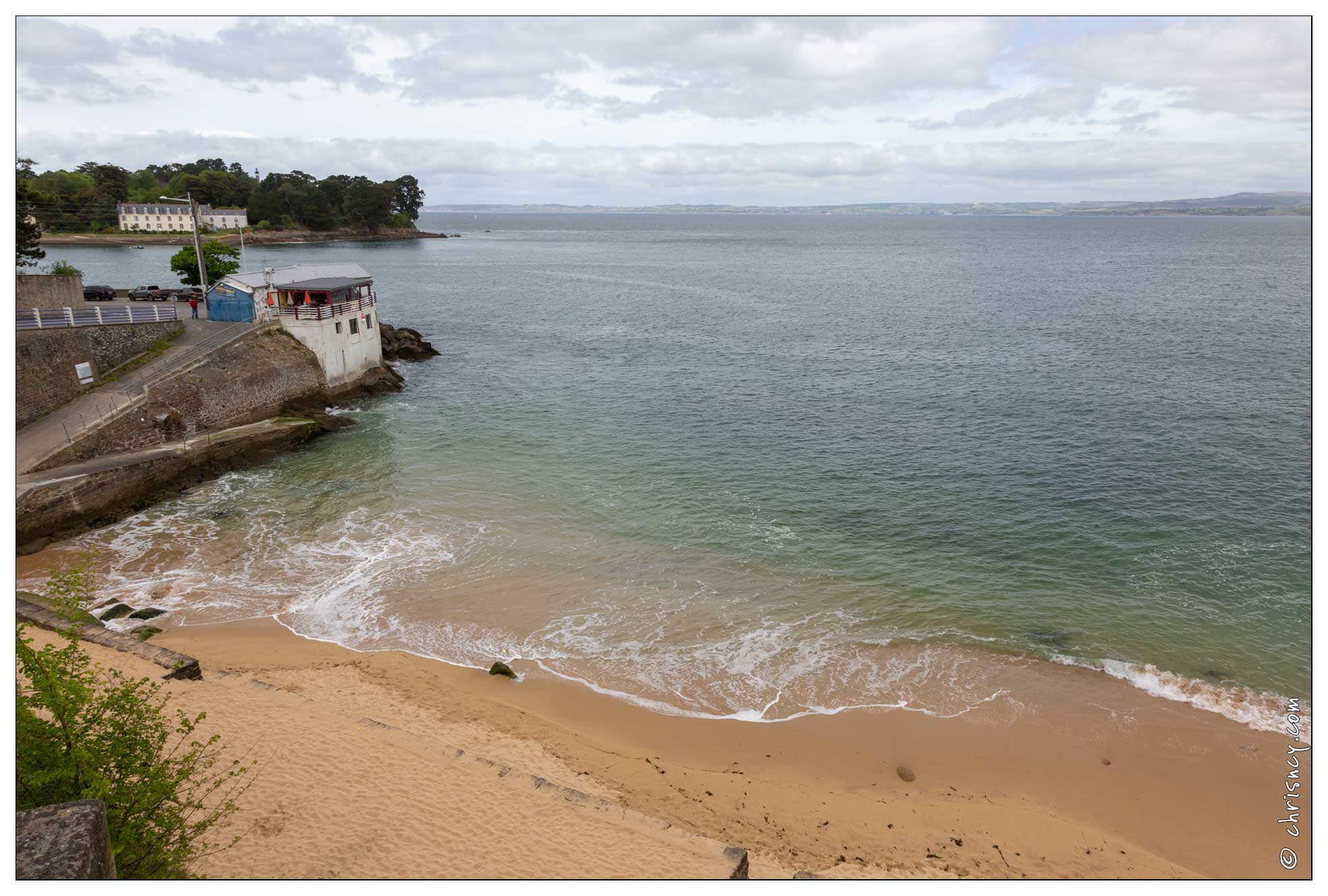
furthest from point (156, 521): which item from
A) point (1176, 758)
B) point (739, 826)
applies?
point (1176, 758)

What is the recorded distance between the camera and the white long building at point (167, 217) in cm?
14238

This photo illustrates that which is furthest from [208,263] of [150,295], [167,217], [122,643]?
[167,217]

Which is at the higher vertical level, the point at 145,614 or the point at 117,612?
the point at 117,612

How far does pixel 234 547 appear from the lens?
25.1m

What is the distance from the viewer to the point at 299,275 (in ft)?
137

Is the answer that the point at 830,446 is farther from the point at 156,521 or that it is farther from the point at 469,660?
the point at 156,521

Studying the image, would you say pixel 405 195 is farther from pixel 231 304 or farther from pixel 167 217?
pixel 231 304

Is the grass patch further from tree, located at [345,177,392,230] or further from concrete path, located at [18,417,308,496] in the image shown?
tree, located at [345,177,392,230]

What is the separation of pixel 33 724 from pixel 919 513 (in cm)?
2594

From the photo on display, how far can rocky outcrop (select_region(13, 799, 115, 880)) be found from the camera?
712cm

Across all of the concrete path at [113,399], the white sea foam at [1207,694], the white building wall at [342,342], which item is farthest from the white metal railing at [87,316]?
the white sea foam at [1207,694]

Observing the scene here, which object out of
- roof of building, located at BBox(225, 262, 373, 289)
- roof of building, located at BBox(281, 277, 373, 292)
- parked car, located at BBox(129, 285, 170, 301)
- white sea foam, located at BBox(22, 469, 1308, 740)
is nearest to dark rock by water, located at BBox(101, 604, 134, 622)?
white sea foam, located at BBox(22, 469, 1308, 740)

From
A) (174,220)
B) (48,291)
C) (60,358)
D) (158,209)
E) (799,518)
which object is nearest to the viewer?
(799,518)

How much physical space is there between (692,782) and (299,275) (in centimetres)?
3786
